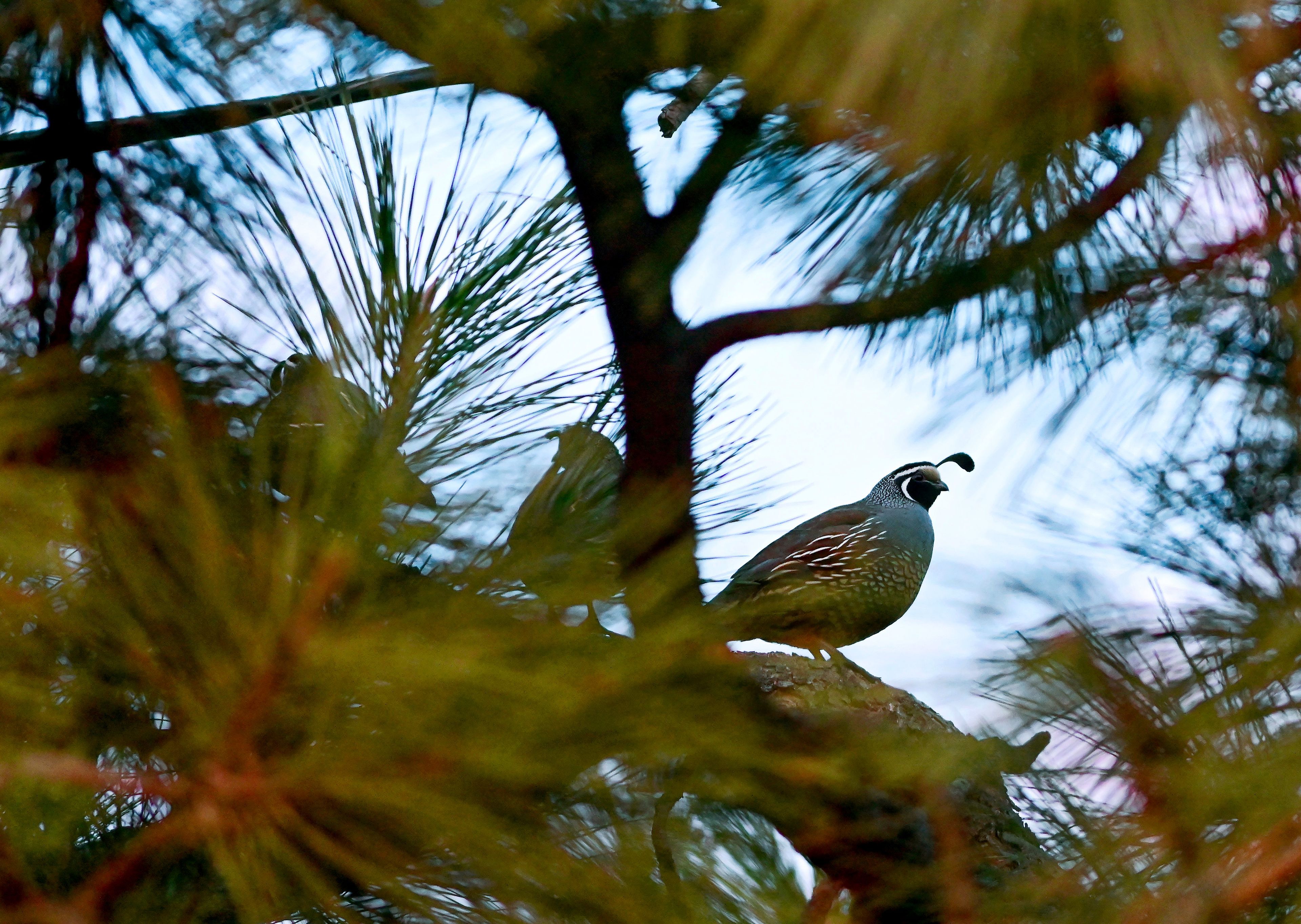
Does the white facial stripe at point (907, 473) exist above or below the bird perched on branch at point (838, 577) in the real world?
above

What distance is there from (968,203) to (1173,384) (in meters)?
0.27

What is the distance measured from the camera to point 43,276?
126 cm

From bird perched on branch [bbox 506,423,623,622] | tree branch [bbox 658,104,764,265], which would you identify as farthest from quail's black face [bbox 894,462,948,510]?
bird perched on branch [bbox 506,423,623,622]

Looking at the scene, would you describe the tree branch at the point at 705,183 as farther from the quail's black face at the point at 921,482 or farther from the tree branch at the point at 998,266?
the quail's black face at the point at 921,482

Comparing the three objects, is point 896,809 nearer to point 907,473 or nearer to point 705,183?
point 705,183

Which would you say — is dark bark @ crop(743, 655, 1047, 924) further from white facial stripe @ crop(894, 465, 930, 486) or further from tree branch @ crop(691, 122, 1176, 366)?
white facial stripe @ crop(894, 465, 930, 486)

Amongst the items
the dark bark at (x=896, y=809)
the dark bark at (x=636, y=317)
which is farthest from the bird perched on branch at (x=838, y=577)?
the dark bark at (x=636, y=317)

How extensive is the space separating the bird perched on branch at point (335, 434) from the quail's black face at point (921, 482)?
286 cm

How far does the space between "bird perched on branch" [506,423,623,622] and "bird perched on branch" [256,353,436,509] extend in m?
0.08

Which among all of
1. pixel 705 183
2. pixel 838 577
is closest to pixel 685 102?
pixel 705 183

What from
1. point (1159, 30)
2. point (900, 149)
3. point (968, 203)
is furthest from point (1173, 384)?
point (1159, 30)

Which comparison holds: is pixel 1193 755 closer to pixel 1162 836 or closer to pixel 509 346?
pixel 1162 836

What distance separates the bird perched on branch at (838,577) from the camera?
94.5 inches

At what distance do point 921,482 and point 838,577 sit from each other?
47.3 inches
